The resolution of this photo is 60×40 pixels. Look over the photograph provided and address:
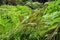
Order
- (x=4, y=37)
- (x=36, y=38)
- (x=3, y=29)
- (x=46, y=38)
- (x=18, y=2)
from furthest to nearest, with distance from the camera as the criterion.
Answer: (x=18, y=2), (x=3, y=29), (x=4, y=37), (x=36, y=38), (x=46, y=38)

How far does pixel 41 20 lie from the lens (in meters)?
3.95

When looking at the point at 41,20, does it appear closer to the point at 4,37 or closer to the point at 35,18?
the point at 35,18

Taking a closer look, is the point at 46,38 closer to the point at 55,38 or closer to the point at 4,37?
the point at 55,38

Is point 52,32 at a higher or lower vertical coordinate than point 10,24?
higher

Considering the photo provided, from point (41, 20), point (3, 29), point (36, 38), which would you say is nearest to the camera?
point (36, 38)

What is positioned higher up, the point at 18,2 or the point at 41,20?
the point at 41,20

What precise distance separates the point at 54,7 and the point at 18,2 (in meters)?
5.98

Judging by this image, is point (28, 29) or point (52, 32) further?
point (28, 29)

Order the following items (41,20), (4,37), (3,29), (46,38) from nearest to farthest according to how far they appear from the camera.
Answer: (46,38) → (41,20) → (4,37) → (3,29)

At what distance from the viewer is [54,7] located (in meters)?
4.30

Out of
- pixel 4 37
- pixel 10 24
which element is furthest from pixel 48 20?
pixel 10 24

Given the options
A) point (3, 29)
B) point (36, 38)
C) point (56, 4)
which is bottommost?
point (3, 29)

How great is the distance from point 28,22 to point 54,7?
63cm

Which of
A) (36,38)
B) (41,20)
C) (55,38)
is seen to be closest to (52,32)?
(55,38)
